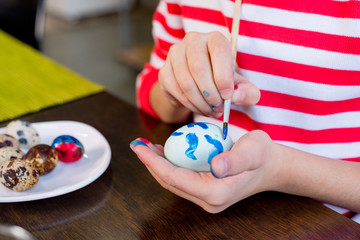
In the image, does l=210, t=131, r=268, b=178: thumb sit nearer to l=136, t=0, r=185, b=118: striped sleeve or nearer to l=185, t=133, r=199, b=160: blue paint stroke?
l=185, t=133, r=199, b=160: blue paint stroke

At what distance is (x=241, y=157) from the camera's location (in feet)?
1.55

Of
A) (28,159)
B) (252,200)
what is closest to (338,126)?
(252,200)

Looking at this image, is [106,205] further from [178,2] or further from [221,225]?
[178,2]

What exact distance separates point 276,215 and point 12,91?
0.65m

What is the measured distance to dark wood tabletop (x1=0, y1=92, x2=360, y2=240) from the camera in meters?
0.52

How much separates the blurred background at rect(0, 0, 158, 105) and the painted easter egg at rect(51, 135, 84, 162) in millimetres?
1223

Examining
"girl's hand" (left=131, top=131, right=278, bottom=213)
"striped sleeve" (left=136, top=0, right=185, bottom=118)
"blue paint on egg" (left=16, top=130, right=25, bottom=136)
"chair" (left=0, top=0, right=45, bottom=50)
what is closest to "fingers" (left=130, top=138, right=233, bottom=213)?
"girl's hand" (left=131, top=131, right=278, bottom=213)

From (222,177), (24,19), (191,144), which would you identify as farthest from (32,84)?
(24,19)

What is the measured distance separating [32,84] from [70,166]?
14.2 inches

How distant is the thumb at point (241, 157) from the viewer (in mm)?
451

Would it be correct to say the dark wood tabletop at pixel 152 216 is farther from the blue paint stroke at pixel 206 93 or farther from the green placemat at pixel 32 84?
the green placemat at pixel 32 84

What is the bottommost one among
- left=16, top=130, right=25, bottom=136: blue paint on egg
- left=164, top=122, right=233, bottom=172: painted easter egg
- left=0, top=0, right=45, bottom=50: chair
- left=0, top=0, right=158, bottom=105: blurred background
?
left=0, top=0, right=158, bottom=105: blurred background

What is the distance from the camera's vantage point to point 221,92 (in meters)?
0.56

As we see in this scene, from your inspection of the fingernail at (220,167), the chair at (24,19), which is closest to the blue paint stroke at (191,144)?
the fingernail at (220,167)
